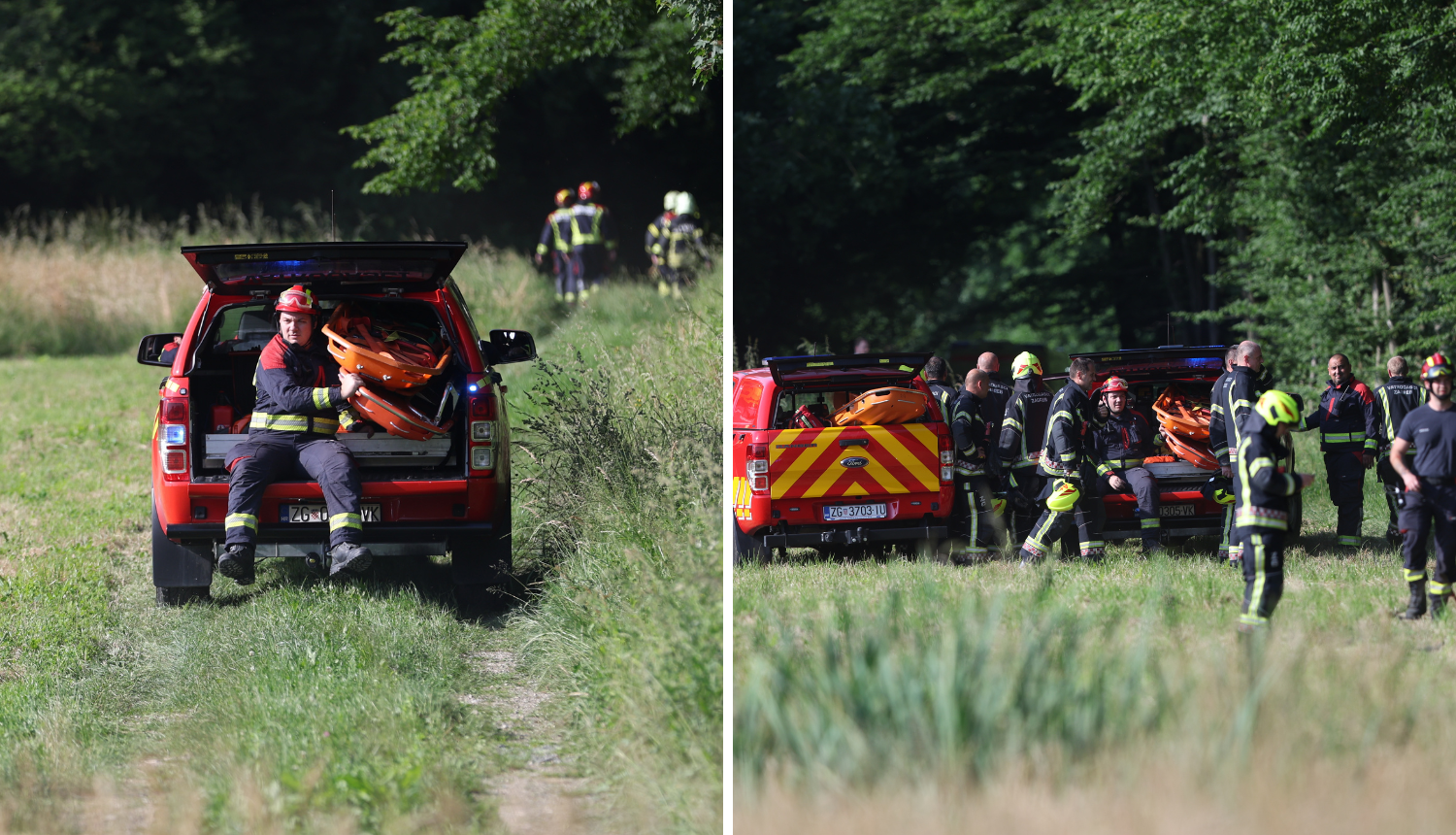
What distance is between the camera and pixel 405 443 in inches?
315

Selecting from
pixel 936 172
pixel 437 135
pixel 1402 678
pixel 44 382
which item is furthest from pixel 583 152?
pixel 1402 678

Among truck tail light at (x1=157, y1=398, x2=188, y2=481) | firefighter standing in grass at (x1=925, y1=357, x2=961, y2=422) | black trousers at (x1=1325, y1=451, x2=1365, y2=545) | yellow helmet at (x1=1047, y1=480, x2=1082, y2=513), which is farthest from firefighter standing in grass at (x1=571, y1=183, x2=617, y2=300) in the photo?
truck tail light at (x1=157, y1=398, x2=188, y2=481)

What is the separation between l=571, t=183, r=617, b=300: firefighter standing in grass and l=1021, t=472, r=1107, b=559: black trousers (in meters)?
11.4

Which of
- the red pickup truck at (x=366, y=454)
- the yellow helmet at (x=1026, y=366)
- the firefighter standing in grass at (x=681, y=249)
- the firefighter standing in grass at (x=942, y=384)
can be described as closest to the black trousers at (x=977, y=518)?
the firefighter standing in grass at (x=942, y=384)

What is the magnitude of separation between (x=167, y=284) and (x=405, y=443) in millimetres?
15708

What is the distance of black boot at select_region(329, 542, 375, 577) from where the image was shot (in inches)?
288

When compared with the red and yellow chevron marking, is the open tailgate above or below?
above

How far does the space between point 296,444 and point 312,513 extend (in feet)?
1.37

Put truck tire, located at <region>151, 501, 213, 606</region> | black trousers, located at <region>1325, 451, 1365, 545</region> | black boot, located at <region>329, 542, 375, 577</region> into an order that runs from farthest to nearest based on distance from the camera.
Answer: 1. black trousers, located at <region>1325, 451, 1365, 545</region>
2. truck tire, located at <region>151, 501, 213, 606</region>
3. black boot, located at <region>329, 542, 375, 577</region>

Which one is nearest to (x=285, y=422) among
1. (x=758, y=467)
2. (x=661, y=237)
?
(x=758, y=467)

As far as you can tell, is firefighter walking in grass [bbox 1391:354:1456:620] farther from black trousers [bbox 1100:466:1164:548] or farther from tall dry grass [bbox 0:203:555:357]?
tall dry grass [bbox 0:203:555:357]

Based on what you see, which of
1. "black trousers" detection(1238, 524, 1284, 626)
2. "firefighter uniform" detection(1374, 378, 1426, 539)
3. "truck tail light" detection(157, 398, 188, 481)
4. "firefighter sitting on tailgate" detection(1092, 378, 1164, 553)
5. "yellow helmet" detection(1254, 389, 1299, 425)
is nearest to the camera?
"black trousers" detection(1238, 524, 1284, 626)

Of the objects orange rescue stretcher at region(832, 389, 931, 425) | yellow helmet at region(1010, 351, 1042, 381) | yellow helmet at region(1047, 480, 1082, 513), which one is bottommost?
yellow helmet at region(1047, 480, 1082, 513)

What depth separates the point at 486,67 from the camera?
1370 centimetres
